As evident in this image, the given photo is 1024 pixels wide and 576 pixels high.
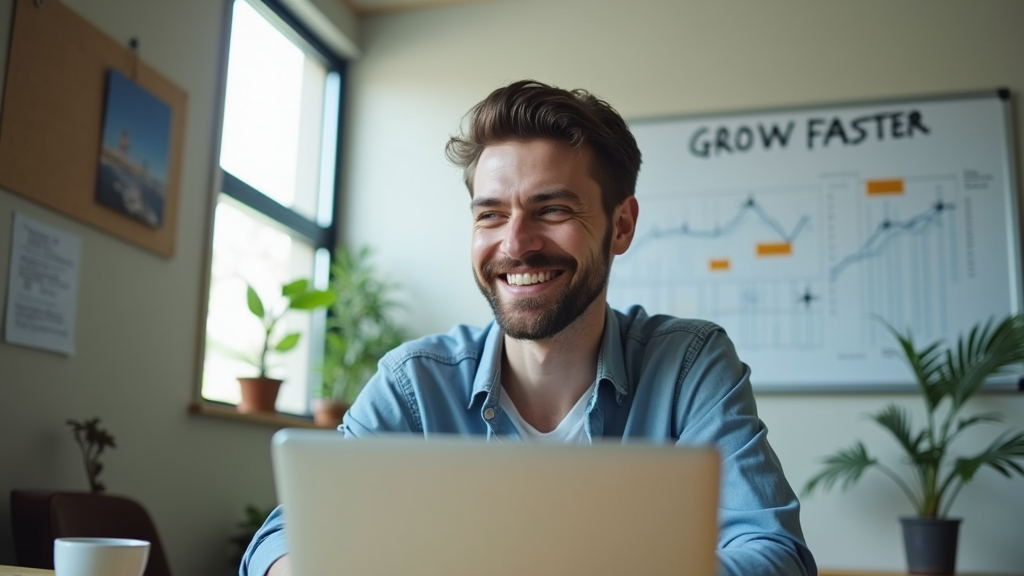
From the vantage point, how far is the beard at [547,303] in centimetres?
151

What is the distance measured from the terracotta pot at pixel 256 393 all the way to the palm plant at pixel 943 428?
6.01ft

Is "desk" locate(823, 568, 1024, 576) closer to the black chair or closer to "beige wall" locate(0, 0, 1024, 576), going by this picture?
"beige wall" locate(0, 0, 1024, 576)

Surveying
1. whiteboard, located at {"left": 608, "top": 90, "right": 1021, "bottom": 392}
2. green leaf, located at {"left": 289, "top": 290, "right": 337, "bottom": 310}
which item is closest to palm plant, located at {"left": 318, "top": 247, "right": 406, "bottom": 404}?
green leaf, located at {"left": 289, "top": 290, "right": 337, "bottom": 310}

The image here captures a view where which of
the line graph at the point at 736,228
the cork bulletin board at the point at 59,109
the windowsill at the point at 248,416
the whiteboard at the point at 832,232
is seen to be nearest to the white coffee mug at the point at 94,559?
the cork bulletin board at the point at 59,109

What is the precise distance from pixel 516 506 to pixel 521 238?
878 mm

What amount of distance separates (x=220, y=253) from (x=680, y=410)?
2.29 m

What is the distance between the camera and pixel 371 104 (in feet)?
13.8

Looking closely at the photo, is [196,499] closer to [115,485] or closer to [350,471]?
[115,485]

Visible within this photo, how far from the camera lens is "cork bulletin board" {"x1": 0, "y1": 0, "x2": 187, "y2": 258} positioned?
2254 mm

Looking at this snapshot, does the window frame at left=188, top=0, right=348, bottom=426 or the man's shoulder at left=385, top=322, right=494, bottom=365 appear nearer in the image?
the man's shoulder at left=385, top=322, right=494, bottom=365

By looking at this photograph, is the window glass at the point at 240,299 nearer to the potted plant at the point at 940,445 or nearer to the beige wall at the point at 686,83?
the beige wall at the point at 686,83

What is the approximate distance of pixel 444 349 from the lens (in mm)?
1590

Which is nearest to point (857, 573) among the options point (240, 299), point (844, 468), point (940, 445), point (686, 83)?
point (844, 468)

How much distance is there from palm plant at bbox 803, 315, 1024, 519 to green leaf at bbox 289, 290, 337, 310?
5.78 ft
